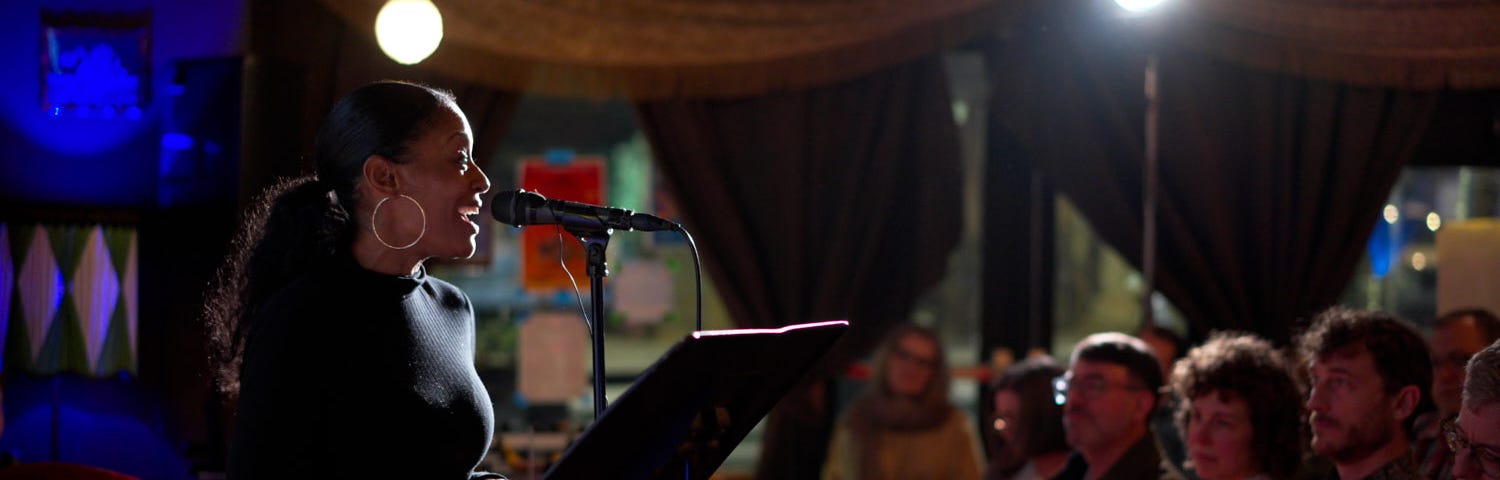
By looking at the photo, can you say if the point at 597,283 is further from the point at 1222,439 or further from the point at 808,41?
the point at 808,41

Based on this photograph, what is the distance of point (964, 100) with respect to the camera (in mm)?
5352

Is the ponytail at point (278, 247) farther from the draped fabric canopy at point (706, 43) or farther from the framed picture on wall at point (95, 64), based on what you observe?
the draped fabric canopy at point (706, 43)

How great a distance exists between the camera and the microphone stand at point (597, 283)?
2199mm

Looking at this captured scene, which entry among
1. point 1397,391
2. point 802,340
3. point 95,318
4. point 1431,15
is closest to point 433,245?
point 802,340

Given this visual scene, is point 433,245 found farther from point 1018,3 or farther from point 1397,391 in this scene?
point 1018,3

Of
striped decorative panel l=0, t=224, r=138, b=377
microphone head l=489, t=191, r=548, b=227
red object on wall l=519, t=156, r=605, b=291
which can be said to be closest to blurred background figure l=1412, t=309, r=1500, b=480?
microphone head l=489, t=191, r=548, b=227

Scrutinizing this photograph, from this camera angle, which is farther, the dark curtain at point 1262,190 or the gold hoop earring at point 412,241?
the dark curtain at point 1262,190

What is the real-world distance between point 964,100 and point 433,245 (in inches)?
140

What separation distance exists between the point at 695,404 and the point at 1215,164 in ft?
13.1

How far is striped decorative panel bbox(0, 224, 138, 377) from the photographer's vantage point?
164 inches

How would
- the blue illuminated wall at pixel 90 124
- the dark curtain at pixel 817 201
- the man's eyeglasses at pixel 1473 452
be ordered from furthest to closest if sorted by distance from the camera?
the dark curtain at pixel 817 201 → the blue illuminated wall at pixel 90 124 → the man's eyeglasses at pixel 1473 452

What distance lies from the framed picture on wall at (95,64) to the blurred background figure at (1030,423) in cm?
305

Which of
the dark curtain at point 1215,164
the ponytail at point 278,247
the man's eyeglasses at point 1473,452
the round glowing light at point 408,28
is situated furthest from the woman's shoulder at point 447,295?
the dark curtain at point 1215,164

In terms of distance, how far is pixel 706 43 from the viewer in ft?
16.4
